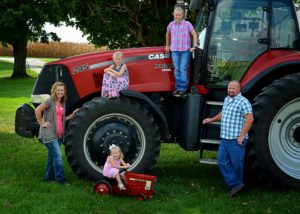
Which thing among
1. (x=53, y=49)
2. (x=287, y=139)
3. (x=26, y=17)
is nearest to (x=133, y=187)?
(x=287, y=139)

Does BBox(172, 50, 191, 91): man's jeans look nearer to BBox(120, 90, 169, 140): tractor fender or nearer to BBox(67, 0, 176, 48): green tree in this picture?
BBox(120, 90, 169, 140): tractor fender

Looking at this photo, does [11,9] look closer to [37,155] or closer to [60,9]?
[60,9]

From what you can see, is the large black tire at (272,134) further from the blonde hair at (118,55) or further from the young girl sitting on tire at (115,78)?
the blonde hair at (118,55)

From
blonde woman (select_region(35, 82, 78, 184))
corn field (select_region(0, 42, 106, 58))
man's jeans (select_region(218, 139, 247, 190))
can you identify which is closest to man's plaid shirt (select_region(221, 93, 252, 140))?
man's jeans (select_region(218, 139, 247, 190))

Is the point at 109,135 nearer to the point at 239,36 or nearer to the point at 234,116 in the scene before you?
the point at 234,116

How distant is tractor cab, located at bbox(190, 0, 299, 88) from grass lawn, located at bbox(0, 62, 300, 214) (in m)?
1.46

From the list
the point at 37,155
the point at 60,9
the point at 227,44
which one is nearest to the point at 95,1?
the point at 60,9

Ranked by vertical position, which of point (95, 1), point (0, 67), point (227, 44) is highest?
point (95, 1)

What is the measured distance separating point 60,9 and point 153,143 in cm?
2938

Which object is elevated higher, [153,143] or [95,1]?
[95,1]

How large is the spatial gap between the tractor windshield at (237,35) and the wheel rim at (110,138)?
4.40 ft

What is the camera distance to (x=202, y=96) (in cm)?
753

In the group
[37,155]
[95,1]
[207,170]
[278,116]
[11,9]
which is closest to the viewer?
[278,116]

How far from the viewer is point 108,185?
6.72 m
